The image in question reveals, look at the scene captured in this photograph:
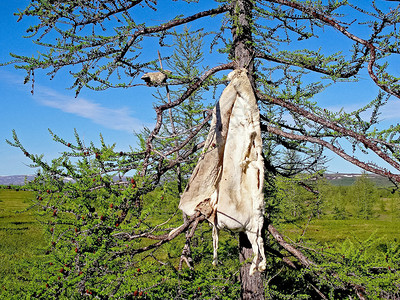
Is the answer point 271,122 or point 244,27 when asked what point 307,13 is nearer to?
point 244,27

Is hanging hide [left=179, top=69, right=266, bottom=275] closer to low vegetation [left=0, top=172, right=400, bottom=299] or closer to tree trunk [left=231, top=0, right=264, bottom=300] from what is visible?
low vegetation [left=0, top=172, right=400, bottom=299]

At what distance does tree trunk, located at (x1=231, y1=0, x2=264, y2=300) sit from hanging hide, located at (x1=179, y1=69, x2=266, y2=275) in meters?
0.93

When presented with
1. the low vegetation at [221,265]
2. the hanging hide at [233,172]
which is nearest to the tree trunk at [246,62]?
the low vegetation at [221,265]

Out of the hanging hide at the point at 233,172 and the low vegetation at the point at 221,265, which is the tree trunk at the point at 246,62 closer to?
the low vegetation at the point at 221,265

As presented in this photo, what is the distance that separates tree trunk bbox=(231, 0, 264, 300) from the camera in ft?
14.5

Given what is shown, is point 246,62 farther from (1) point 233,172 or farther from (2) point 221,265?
(2) point 221,265

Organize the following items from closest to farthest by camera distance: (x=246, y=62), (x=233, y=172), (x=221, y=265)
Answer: (x=233, y=172) → (x=246, y=62) → (x=221, y=265)

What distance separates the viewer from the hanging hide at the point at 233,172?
139 inches

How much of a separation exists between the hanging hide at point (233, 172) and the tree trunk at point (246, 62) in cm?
93

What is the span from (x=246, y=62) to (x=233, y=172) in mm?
1823

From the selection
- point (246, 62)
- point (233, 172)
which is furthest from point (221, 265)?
point (246, 62)

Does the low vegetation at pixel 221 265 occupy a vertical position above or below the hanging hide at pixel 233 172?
below

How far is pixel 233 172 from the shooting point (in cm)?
359

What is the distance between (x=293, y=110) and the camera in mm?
4230
